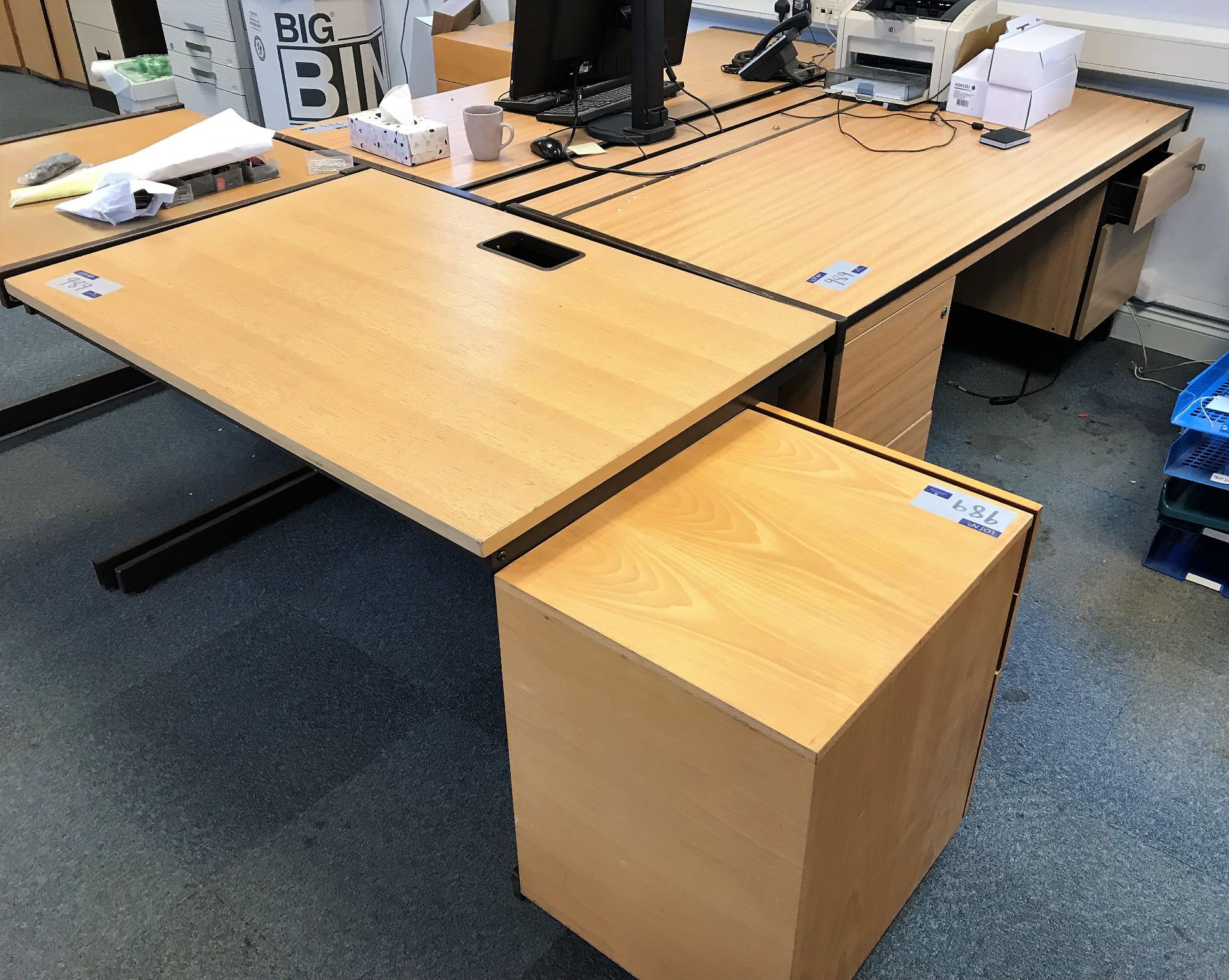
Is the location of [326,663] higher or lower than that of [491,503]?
lower

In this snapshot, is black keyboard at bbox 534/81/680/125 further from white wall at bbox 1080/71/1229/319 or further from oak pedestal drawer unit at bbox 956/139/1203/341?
white wall at bbox 1080/71/1229/319

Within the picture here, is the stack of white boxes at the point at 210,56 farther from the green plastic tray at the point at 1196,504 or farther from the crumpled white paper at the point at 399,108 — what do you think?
the green plastic tray at the point at 1196,504

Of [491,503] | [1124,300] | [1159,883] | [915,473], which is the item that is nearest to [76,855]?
[491,503]

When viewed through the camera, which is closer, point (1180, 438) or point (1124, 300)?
point (1180, 438)

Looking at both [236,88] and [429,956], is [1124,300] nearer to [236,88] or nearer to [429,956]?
[429,956]

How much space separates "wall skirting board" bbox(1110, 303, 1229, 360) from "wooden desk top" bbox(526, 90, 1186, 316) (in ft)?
1.93

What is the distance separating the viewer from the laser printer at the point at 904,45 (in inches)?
99.4

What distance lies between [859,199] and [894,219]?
120 millimetres

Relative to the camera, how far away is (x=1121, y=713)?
1853 mm

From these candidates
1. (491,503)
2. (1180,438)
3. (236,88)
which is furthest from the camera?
(236,88)

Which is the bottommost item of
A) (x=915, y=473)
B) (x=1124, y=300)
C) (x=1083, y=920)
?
(x=1083, y=920)

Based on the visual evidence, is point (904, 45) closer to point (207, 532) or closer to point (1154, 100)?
point (1154, 100)

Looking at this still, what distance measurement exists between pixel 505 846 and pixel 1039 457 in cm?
166

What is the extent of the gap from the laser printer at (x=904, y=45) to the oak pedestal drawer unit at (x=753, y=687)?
5.20ft
